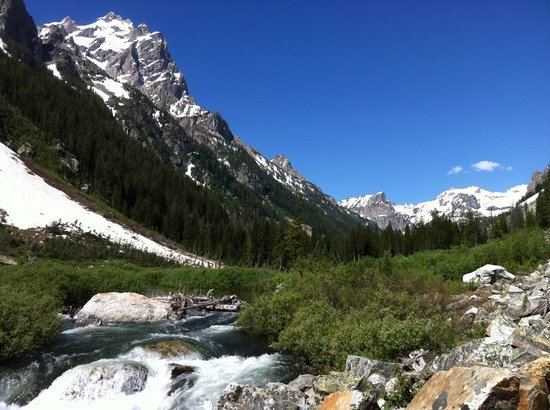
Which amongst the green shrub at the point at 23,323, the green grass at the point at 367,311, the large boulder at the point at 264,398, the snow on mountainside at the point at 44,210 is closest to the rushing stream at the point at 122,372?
the green shrub at the point at 23,323

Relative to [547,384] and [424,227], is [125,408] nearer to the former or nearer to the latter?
[547,384]

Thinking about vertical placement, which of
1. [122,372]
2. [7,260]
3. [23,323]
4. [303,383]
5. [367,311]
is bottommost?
[122,372]

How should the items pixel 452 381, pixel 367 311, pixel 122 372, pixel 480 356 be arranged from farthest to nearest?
pixel 367 311, pixel 122 372, pixel 480 356, pixel 452 381

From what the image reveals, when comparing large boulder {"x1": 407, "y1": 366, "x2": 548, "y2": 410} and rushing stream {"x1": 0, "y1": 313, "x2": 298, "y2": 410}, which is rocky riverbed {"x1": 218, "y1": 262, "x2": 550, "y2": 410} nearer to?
large boulder {"x1": 407, "y1": 366, "x2": 548, "y2": 410}

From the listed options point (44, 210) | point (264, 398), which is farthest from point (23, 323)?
point (44, 210)

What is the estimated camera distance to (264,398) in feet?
39.2

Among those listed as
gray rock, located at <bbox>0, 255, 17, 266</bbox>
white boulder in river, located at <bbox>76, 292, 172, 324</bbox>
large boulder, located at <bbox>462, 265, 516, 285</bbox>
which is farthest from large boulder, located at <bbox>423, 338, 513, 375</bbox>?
gray rock, located at <bbox>0, 255, 17, 266</bbox>

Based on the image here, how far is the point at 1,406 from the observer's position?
1491cm

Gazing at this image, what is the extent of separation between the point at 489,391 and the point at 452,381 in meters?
0.72

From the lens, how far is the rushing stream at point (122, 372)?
50.6ft

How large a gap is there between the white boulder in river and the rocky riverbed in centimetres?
1970

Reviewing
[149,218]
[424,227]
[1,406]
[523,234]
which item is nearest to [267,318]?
[1,406]

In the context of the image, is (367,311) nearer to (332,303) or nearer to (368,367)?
(332,303)

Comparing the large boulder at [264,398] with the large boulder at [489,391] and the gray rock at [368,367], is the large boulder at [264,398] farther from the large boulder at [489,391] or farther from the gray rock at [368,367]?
the large boulder at [489,391]
